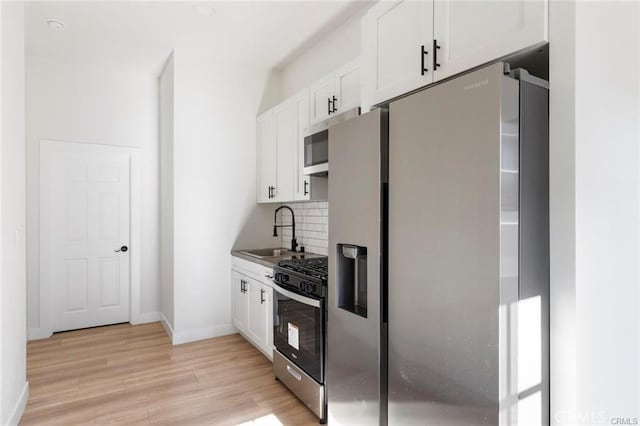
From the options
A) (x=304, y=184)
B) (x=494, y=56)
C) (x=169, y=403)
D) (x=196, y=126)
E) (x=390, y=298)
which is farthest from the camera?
(x=196, y=126)

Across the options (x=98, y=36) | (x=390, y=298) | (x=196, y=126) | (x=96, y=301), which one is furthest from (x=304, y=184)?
(x=96, y=301)

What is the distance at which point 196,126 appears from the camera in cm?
393

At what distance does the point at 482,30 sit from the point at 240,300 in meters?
3.20

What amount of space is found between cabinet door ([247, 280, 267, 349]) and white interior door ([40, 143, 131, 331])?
6.24 ft

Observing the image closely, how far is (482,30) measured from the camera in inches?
58.6

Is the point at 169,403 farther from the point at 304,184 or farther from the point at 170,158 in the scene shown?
the point at 170,158

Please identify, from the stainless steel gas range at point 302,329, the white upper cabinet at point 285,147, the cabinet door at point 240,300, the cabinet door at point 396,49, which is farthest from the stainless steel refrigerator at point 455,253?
the cabinet door at point 240,300

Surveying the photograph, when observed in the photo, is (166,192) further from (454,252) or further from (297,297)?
(454,252)

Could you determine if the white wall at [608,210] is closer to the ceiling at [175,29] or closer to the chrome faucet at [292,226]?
the ceiling at [175,29]

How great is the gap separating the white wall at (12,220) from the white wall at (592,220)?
270cm

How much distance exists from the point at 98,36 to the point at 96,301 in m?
2.85

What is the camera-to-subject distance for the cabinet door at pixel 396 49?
1.72 m

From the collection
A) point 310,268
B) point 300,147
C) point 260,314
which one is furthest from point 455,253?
point 260,314

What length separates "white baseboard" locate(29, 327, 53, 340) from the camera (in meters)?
3.94
